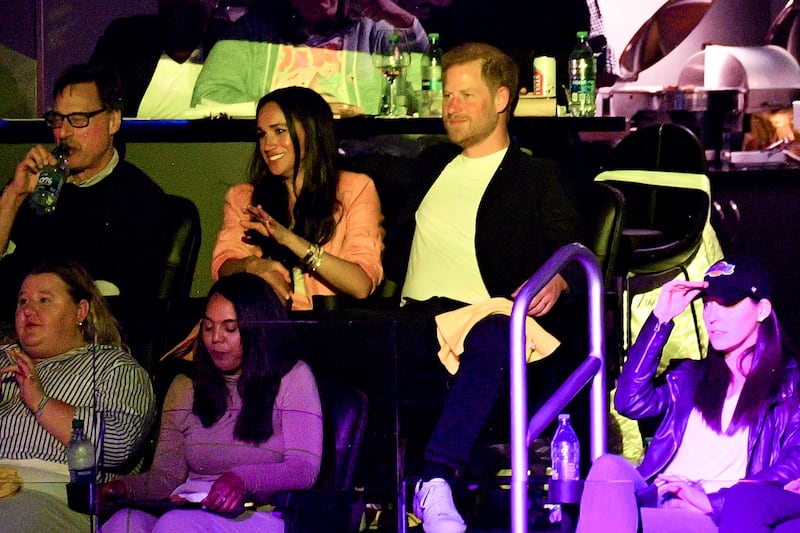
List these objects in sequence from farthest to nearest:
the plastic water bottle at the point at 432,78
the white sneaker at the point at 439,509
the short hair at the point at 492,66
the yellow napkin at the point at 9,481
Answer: the plastic water bottle at the point at 432,78 → the short hair at the point at 492,66 → the yellow napkin at the point at 9,481 → the white sneaker at the point at 439,509

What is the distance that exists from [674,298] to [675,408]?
280 millimetres

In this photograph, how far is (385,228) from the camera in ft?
14.2

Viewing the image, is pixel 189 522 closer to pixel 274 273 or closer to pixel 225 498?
pixel 225 498

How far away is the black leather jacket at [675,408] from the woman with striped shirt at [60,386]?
1230 millimetres

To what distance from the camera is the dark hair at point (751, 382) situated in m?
3.23

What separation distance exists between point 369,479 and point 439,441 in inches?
11.3

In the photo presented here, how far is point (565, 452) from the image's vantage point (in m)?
3.28

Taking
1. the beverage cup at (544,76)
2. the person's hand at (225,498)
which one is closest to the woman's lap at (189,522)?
the person's hand at (225,498)

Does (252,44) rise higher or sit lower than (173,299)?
higher

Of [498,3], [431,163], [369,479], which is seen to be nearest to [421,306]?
[431,163]

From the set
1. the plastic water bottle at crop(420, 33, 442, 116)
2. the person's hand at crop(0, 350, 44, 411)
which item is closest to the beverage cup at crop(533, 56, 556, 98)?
the plastic water bottle at crop(420, 33, 442, 116)

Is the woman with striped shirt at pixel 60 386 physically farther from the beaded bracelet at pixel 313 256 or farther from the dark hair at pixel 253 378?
the beaded bracelet at pixel 313 256

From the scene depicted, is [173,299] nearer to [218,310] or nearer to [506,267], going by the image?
[218,310]

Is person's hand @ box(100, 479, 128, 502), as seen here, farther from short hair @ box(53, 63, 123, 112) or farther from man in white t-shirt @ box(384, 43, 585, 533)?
short hair @ box(53, 63, 123, 112)
